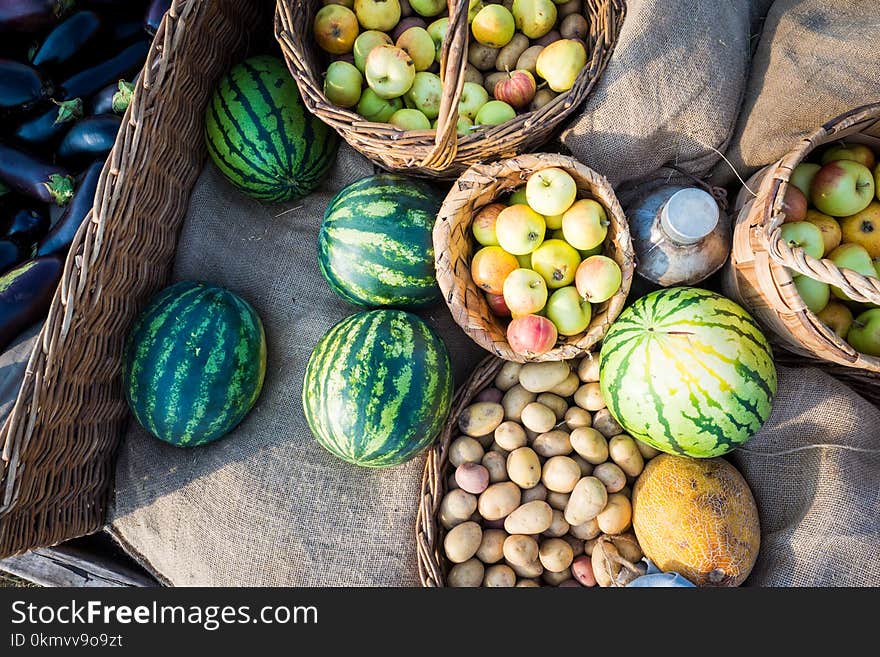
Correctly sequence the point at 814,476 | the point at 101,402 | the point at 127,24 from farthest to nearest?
the point at 127,24, the point at 101,402, the point at 814,476

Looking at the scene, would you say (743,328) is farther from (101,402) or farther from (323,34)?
(101,402)

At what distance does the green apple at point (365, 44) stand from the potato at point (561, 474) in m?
1.15

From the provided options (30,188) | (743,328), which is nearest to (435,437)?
(743,328)

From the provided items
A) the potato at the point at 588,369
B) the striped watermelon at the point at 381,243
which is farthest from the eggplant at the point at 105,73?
the potato at the point at 588,369

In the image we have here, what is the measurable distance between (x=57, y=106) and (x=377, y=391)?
4.43 feet

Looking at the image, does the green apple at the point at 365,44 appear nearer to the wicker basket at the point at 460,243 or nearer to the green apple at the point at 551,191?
the wicker basket at the point at 460,243

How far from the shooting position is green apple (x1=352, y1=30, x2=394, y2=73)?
1679mm

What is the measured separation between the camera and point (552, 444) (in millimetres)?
1642

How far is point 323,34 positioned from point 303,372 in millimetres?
918

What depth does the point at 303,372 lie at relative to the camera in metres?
1.79

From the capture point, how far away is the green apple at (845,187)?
1.59 m

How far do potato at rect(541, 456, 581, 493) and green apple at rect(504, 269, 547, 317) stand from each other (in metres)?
0.39

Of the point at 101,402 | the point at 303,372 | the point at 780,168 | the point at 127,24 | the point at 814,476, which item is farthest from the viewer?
the point at 127,24

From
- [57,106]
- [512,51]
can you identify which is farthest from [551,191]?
[57,106]
